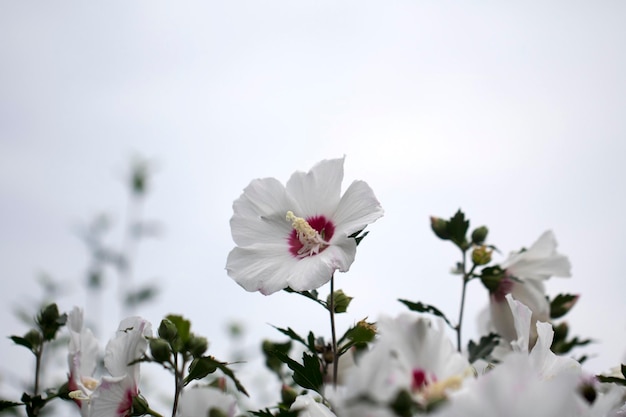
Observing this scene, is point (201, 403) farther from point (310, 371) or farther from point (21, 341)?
point (21, 341)

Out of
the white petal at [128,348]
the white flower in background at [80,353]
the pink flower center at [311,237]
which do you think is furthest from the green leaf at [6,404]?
the pink flower center at [311,237]

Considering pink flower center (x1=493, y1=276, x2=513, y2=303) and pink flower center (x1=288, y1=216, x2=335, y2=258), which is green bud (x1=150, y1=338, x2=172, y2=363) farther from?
pink flower center (x1=493, y1=276, x2=513, y2=303)

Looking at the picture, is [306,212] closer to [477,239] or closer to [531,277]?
[477,239]

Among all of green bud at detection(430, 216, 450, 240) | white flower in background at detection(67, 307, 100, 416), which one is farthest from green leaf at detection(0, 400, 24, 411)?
green bud at detection(430, 216, 450, 240)

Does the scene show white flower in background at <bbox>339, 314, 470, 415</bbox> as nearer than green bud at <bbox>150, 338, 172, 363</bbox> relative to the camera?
Yes

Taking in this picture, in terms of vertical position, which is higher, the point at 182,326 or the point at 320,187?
the point at 320,187

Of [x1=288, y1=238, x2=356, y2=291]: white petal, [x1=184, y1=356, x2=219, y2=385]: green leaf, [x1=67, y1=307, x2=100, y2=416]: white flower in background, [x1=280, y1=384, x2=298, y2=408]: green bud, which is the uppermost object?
[x1=288, y1=238, x2=356, y2=291]: white petal

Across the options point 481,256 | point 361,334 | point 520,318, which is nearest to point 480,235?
point 481,256

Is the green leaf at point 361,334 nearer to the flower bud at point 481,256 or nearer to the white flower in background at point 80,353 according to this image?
the white flower in background at point 80,353
